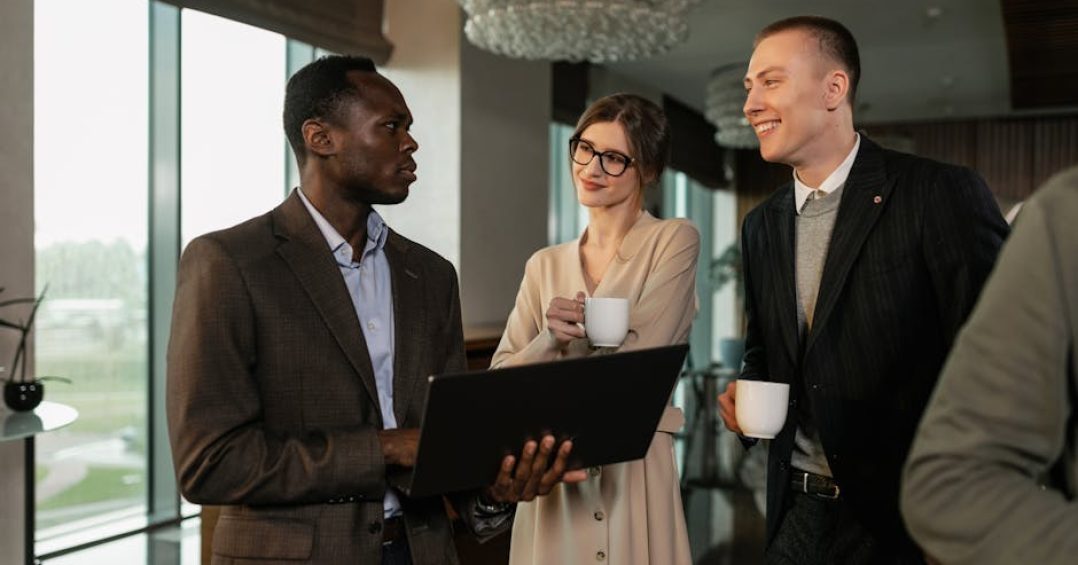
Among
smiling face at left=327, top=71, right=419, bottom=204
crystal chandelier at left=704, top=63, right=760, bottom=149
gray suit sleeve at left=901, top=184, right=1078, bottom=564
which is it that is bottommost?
gray suit sleeve at left=901, top=184, right=1078, bottom=564

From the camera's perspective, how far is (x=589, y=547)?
2039 millimetres

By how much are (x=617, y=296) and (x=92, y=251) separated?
3.48m

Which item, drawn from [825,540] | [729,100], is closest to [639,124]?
[825,540]

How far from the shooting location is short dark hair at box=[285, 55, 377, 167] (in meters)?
1.63

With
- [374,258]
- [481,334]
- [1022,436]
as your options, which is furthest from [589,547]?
[481,334]

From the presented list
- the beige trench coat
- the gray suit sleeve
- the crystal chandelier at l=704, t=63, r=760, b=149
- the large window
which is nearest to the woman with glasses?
the beige trench coat

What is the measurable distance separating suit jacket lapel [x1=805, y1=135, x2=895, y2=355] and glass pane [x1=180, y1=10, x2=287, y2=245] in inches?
151

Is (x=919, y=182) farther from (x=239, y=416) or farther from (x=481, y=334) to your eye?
(x=481, y=334)

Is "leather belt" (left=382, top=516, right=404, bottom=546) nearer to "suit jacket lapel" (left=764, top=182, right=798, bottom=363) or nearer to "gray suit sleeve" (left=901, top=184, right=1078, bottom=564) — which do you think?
"suit jacket lapel" (left=764, top=182, right=798, bottom=363)

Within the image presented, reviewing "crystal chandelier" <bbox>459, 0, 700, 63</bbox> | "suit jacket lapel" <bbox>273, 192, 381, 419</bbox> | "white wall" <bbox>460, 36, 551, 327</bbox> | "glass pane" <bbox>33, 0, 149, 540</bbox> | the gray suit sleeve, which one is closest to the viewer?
the gray suit sleeve

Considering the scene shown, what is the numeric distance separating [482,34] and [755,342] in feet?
9.60

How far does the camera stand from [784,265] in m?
1.94

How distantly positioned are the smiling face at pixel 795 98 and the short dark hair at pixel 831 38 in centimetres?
1

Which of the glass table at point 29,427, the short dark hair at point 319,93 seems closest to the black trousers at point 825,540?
the short dark hair at point 319,93
